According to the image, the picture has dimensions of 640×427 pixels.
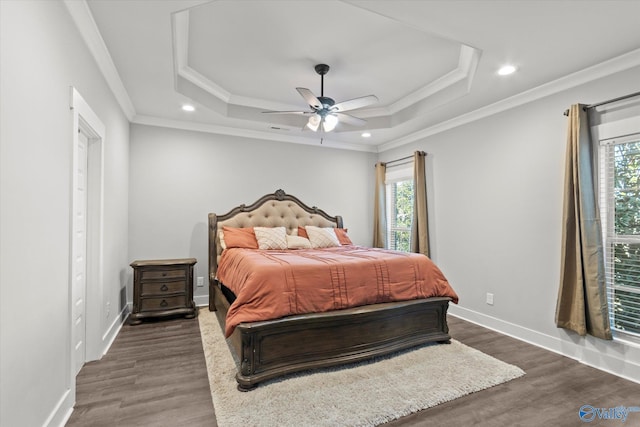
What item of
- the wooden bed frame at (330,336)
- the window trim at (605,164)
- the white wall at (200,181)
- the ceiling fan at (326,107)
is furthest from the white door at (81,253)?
the window trim at (605,164)

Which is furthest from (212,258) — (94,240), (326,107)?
(326,107)

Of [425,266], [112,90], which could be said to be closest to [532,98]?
[425,266]

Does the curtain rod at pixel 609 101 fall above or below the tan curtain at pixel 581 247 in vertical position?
above

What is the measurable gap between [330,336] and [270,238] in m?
1.92

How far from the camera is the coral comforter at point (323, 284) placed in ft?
7.66

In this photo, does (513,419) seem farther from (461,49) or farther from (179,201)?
(179,201)

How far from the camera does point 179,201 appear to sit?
4.36 meters

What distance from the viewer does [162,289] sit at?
12.2ft

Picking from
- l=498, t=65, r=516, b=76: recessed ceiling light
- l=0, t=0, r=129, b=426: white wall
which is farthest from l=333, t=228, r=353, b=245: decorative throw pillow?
l=0, t=0, r=129, b=426: white wall

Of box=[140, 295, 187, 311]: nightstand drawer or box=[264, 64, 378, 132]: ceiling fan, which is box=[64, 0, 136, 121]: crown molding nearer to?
box=[264, 64, 378, 132]: ceiling fan

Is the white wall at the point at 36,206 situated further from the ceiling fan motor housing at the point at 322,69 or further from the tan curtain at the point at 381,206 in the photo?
the tan curtain at the point at 381,206

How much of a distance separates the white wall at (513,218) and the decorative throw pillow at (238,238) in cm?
251

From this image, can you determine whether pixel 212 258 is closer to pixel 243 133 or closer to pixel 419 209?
pixel 243 133

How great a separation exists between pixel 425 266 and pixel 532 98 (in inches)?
79.1
